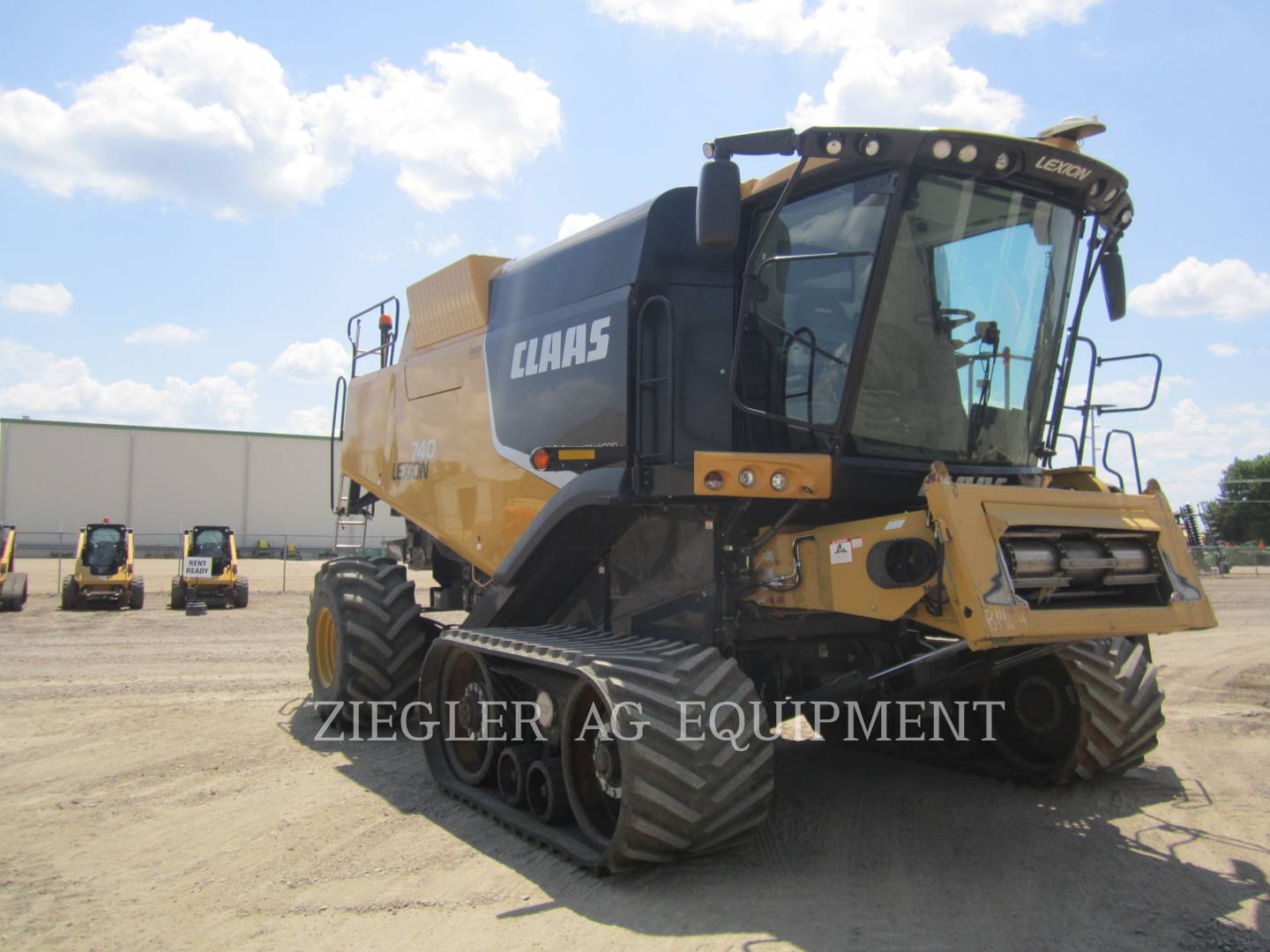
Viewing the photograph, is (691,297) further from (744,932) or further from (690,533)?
(744,932)

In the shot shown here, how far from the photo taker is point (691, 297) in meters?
5.79

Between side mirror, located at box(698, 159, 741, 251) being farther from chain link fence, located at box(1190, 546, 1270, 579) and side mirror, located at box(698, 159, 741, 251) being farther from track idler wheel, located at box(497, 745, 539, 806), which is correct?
chain link fence, located at box(1190, 546, 1270, 579)

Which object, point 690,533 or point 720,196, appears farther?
point 690,533

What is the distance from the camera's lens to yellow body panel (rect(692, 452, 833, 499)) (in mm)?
4965

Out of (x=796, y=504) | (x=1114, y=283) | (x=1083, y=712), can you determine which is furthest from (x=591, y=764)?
(x=1114, y=283)

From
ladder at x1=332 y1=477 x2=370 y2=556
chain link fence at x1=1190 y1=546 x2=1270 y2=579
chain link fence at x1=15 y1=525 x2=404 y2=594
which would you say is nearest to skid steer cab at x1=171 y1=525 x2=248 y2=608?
chain link fence at x1=15 y1=525 x2=404 y2=594

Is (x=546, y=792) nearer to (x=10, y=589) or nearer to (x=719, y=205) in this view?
(x=719, y=205)

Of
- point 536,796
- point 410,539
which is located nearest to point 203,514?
point 410,539

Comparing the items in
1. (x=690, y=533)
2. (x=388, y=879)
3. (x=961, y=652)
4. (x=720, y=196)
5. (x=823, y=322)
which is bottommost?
(x=388, y=879)

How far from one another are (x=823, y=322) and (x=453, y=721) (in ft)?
11.4

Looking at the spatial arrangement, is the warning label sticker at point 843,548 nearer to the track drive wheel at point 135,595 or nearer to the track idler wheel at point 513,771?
the track idler wheel at point 513,771

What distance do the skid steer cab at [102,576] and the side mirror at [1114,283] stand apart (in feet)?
68.4

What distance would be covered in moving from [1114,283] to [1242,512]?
79198 millimetres

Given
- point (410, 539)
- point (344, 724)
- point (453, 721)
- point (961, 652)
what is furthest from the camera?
point (410, 539)
